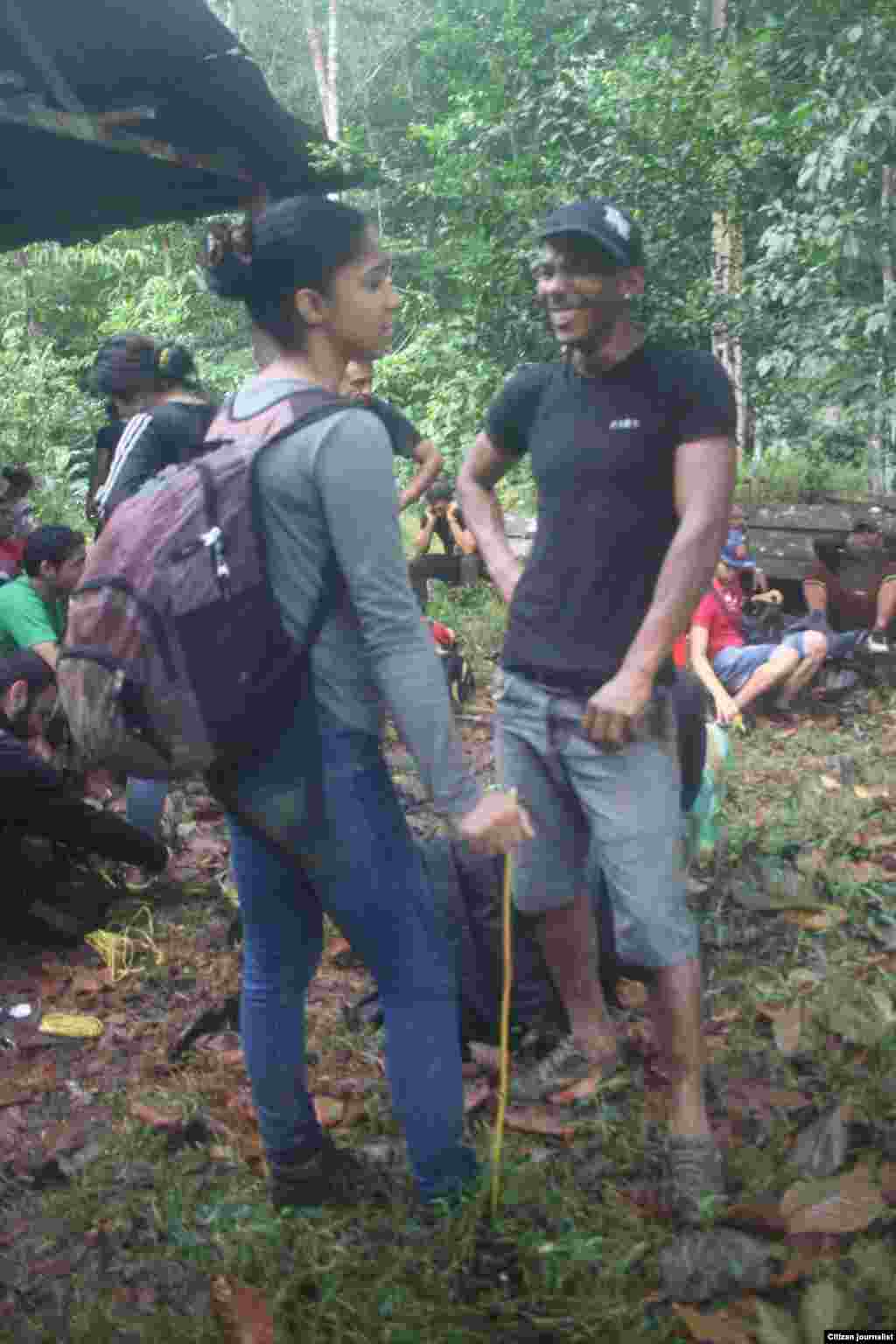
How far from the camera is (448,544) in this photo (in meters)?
12.1

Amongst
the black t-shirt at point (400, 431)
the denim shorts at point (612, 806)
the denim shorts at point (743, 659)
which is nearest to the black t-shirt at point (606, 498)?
the denim shorts at point (612, 806)

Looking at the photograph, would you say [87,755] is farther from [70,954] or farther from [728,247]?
[728,247]

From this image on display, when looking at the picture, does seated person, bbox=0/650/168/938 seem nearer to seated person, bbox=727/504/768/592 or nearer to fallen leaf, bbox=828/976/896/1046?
fallen leaf, bbox=828/976/896/1046

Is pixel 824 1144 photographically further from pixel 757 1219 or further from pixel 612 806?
pixel 612 806

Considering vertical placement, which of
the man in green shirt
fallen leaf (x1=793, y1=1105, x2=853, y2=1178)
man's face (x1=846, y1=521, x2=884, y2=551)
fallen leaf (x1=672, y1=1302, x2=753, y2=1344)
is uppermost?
the man in green shirt

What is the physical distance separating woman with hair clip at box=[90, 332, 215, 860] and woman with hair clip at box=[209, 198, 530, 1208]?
76.3 inches

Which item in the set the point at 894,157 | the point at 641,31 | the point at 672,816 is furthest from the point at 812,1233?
the point at 641,31

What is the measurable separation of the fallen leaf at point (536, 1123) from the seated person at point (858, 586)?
20.4 feet

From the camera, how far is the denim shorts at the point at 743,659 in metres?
7.88

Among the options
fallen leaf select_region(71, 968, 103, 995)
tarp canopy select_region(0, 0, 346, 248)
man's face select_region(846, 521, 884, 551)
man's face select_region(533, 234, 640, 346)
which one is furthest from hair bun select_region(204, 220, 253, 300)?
man's face select_region(846, 521, 884, 551)

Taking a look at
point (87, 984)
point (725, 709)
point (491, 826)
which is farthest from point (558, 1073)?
point (725, 709)

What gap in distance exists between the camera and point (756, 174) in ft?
36.8

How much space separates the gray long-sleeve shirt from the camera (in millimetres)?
2221

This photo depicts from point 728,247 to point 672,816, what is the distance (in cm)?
1020
